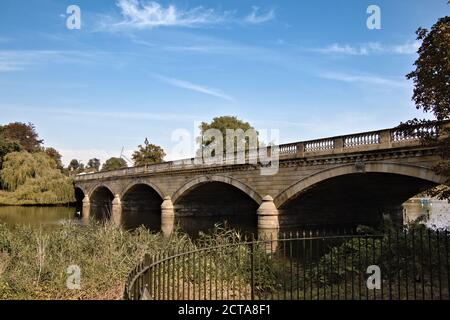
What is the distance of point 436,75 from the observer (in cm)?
932

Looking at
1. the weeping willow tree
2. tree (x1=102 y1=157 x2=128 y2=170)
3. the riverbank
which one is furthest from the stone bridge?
tree (x1=102 y1=157 x2=128 y2=170)

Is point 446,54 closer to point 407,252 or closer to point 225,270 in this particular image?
point 407,252

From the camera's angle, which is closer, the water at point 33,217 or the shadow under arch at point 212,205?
the water at point 33,217

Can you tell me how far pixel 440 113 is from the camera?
30.7ft

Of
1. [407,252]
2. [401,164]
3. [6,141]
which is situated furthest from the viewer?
[6,141]

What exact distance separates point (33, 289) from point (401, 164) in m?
13.6

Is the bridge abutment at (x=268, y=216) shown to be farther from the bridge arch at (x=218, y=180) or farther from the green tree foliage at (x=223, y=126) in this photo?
the green tree foliage at (x=223, y=126)

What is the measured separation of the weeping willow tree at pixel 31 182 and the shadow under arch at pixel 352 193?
3010 cm

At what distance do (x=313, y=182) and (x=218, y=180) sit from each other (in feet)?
26.8

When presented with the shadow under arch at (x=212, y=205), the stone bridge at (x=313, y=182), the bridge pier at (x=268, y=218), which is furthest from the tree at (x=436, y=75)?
the shadow under arch at (x=212, y=205)

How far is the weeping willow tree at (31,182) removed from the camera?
136 ft

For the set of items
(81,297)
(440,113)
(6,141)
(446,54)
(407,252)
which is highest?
(6,141)
